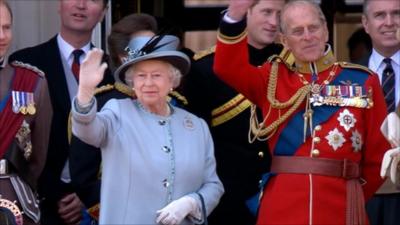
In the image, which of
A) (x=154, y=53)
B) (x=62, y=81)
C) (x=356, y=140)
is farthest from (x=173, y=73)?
(x=62, y=81)

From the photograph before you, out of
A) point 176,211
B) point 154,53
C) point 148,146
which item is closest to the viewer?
point 176,211

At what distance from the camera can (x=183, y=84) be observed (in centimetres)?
677

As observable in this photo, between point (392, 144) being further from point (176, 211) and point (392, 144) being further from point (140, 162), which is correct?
point (140, 162)

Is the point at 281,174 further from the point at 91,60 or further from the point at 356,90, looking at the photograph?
the point at 91,60

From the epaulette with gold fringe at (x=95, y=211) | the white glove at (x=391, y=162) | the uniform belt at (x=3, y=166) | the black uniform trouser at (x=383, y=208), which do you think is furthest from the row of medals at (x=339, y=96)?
the uniform belt at (x=3, y=166)

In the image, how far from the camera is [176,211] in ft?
18.4

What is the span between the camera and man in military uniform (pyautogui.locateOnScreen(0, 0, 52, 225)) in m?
6.08

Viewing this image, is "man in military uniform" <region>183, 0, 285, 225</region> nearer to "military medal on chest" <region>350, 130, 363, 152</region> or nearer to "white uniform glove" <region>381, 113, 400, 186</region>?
"military medal on chest" <region>350, 130, 363, 152</region>

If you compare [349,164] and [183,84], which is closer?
[349,164]

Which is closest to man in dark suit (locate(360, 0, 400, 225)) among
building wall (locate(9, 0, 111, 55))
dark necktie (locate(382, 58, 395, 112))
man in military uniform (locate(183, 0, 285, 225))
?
dark necktie (locate(382, 58, 395, 112))

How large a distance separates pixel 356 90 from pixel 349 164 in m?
0.33

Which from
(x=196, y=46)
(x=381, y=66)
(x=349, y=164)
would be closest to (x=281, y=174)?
(x=349, y=164)

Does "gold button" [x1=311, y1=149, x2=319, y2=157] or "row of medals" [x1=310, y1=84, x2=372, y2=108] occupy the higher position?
"row of medals" [x1=310, y1=84, x2=372, y2=108]

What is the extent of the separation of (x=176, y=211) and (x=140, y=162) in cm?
25
